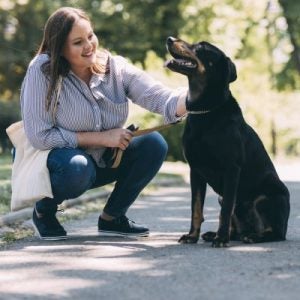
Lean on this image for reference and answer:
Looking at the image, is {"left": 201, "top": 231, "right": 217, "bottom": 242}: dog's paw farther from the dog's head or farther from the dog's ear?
the dog's ear

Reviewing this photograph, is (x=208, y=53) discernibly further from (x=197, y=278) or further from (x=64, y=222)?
(x=64, y=222)

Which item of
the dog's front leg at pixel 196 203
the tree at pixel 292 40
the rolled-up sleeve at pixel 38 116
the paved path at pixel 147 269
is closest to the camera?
the paved path at pixel 147 269

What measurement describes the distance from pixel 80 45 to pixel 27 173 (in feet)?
Answer: 3.35

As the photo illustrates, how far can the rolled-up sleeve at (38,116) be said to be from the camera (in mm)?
5426

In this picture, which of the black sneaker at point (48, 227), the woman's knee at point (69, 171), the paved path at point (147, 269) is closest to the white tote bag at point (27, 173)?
the woman's knee at point (69, 171)

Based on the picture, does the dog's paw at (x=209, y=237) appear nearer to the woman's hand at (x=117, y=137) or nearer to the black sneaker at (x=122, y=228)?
the black sneaker at (x=122, y=228)

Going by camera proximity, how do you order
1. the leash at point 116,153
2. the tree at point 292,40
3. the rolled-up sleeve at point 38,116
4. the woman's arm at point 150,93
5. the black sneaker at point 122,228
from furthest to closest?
the tree at point 292,40, the black sneaker at point 122,228, the leash at point 116,153, the woman's arm at point 150,93, the rolled-up sleeve at point 38,116

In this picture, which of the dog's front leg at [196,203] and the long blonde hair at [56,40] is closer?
the dog's front leg at [196,203]

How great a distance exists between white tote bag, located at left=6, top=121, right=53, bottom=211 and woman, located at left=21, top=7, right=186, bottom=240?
83 millimetres

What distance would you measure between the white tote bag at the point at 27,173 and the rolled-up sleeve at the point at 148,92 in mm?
830

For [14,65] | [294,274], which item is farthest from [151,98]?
[14,65]

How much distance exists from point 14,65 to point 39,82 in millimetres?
21838

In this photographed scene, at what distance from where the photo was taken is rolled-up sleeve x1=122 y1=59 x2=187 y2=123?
5582 millimetres

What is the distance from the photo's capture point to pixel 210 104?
5.15m
